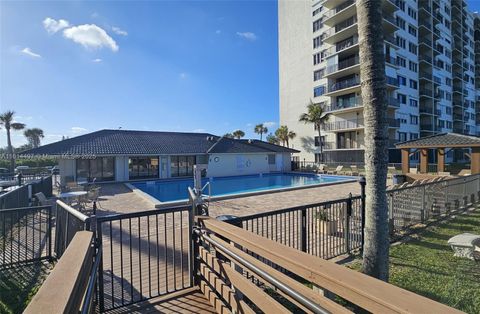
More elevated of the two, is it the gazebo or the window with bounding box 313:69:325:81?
the window with bounding box 313:69:325:81

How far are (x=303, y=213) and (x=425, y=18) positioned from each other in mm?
52302

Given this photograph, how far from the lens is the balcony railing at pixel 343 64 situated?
34.9 m

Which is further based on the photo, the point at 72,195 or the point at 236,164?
the point at 236,164

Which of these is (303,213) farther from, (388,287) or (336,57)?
(336,57)

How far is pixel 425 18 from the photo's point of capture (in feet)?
140

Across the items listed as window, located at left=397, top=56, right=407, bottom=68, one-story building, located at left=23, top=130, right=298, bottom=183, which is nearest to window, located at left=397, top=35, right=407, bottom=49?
window, located at left=397, top=56, right=407, bottom=68

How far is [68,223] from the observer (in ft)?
14.1

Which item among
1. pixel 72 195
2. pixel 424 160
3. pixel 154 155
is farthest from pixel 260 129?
pixel 72 195

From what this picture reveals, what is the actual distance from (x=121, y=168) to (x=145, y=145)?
355 cm

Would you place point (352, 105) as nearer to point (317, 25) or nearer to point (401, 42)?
point (401, 42)

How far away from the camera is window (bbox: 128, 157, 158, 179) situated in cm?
2575

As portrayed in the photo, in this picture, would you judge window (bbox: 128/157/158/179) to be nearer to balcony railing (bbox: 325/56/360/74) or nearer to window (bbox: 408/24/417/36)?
balcony railing (bbox: 325/56/360/74)

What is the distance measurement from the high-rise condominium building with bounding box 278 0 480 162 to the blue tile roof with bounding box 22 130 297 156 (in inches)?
409

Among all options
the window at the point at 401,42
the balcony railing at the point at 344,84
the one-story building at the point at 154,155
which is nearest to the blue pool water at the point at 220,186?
the one-story building at the point at 154,155
